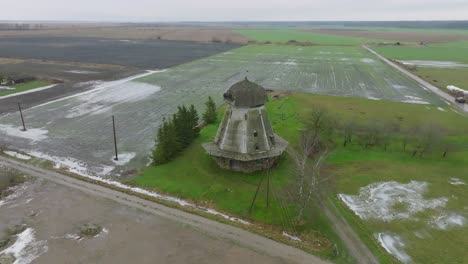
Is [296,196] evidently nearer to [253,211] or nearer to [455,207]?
[253,211]

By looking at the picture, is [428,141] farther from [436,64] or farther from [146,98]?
[436,64]

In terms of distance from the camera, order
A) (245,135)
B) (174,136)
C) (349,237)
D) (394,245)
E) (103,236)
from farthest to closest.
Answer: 1. (174,136)
2. (245,135)
3. (103,236)
4. (349,237)
5. (394,245)

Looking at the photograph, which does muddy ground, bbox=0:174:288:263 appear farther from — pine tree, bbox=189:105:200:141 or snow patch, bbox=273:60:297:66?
snow patch, bbox=273:60:297:66

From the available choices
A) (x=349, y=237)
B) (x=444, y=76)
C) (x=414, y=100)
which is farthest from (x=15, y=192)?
(x=444, y=76)

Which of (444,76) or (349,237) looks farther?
(444,76)

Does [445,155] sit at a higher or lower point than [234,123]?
lower

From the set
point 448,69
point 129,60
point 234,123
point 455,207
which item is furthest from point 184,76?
point 448,69

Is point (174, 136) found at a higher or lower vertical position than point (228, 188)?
higher

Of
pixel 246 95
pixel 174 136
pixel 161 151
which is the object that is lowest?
pixel 161 151
